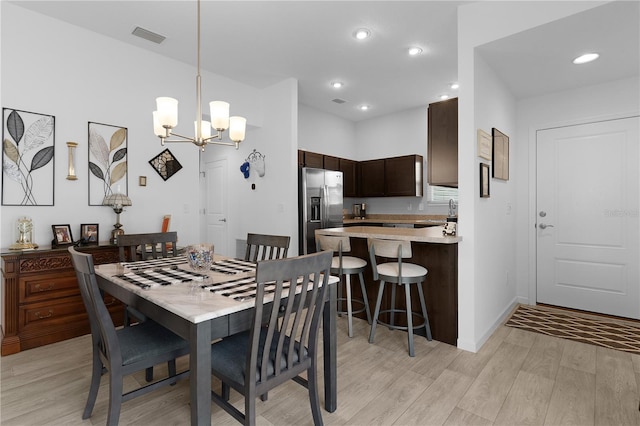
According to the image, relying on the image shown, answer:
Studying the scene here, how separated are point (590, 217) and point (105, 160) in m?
5.17

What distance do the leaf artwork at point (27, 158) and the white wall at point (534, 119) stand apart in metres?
4.98

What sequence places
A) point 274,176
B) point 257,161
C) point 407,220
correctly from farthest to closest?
point 407,220 → point 257,161 → point 274,176

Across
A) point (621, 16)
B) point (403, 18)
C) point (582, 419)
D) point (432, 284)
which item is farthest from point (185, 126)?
point (582, 419)

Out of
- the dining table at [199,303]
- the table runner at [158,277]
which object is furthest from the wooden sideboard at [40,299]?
the table runner at [158,277]

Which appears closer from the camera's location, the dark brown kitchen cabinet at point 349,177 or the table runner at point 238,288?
the table runner at point 238,288

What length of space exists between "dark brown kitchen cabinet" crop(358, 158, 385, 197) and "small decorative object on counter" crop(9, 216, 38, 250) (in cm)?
466

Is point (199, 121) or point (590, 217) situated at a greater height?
point (199, 121)

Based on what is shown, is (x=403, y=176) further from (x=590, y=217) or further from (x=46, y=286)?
(x=46, y=286)

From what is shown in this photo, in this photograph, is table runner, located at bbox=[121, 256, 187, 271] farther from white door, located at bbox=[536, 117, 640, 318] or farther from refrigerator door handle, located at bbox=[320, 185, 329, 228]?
white door, located at bbox=[536, 117, 640, 318]

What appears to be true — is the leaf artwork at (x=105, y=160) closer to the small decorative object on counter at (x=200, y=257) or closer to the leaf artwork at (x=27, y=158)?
the leaf artwork at (x=27, y=158)

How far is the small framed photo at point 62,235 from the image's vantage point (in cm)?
296

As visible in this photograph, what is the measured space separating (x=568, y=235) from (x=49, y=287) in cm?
520

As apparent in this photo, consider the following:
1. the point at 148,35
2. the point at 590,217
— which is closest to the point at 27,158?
the point at 148,35

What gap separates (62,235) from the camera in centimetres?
300
